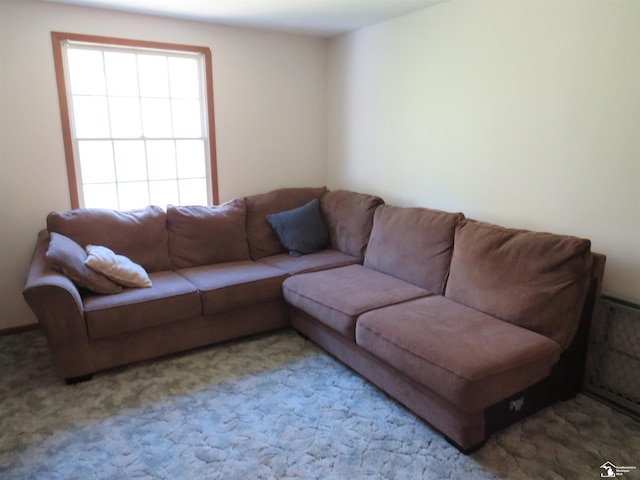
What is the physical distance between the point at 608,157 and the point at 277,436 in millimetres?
2250

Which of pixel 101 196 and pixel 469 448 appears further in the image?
pixel 101 196

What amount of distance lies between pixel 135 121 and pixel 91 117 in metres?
0.32

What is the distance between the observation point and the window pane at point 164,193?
12.3ft

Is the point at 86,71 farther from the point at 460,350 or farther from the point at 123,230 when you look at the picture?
the point at 460,350

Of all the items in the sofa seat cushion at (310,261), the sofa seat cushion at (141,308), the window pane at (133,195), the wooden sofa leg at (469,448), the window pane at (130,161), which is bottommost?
the wooden sofa leg at (469,448)

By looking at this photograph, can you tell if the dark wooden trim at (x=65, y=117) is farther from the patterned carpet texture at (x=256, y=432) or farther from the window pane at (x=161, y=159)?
the patterned carpet texture at (x=256, y=432)

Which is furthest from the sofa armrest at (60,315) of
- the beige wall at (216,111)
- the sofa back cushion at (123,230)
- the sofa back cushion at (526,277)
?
the sofa back cushion at (526,277)

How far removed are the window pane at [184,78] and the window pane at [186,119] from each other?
0.07 m

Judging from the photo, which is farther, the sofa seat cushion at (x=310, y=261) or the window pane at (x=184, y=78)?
the window pane at (x=184, y=78)

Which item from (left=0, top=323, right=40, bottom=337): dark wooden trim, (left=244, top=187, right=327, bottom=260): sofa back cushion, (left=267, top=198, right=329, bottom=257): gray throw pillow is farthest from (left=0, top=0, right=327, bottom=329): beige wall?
(left=267, top=198, right=329, bottom=257): gray throw pillow

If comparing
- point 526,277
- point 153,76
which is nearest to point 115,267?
point 153,76

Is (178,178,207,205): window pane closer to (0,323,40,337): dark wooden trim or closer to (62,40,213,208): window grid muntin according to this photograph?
(62,40,213,208): window grid muntin

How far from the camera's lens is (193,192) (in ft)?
12.9

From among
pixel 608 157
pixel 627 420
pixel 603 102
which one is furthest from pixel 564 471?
pixel 603 102
